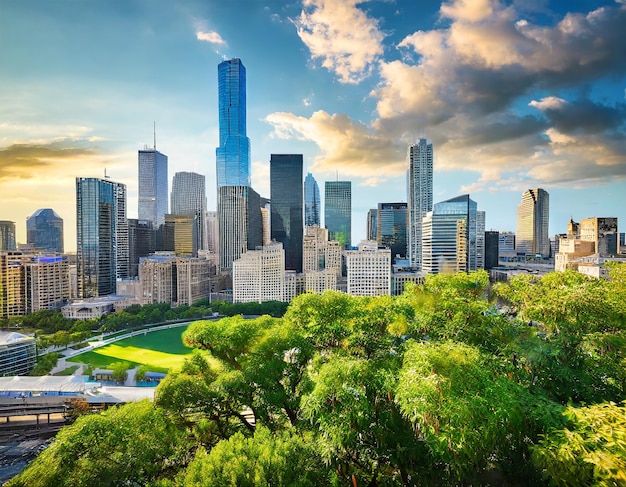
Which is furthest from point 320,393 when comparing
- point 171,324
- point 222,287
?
point 222,287

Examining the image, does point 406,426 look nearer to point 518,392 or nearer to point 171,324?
point 518,392

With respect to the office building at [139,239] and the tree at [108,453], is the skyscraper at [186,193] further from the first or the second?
the tree at [108,453]

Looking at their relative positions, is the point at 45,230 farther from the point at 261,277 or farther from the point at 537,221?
the point at 537,221

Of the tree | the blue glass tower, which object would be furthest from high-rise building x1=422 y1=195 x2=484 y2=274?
the blue glass tower

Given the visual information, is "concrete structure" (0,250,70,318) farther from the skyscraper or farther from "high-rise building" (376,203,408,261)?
the skyscraper

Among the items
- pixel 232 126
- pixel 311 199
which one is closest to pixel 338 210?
pixel 311 199

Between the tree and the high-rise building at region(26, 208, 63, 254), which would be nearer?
the tree

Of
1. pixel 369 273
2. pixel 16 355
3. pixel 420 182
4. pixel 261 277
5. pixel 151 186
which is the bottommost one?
pixel 16 355

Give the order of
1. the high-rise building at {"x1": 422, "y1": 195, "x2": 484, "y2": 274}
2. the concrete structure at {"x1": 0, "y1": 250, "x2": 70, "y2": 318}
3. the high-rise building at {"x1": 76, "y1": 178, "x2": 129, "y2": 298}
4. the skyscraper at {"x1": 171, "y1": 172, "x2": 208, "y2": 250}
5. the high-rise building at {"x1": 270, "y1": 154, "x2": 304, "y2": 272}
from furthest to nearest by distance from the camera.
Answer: the skyscraper at {"x1": 171, "y1": 172, "x2": 208, "y2": 250}
the high-rise building at {"x1": 270, "y1": 154, "x2": 304, "y2": 272}
the high-rise building at {"x1": 76, "y1": 178, "x2": 129, "y2": 298}
the high-rise building at {"x1": 422, "y1": 195, "x2": 484, "y2": 274}
the concrete structure at {"x1": 0, "y1": 250, "x2": 70, "y2": 318}
